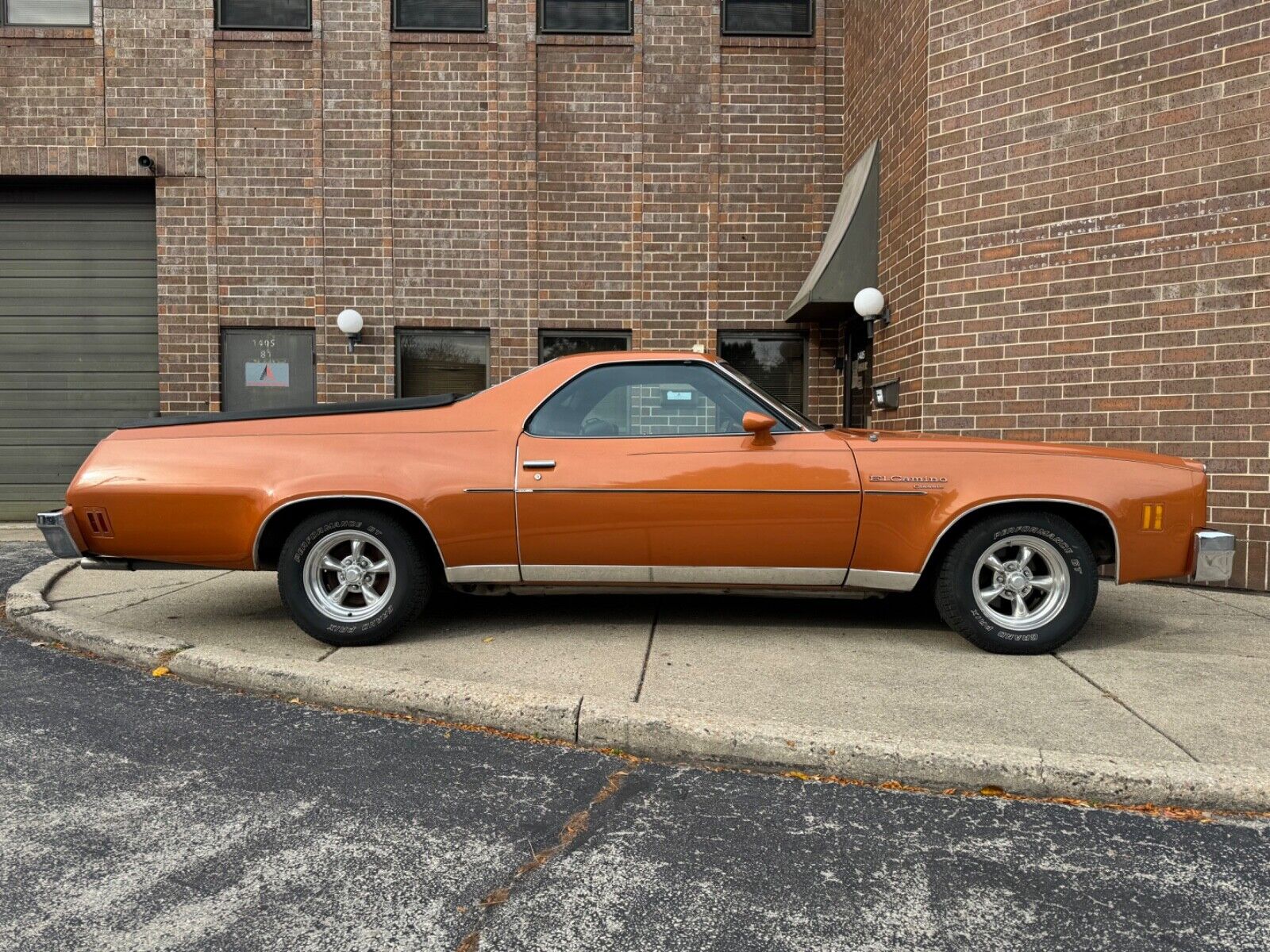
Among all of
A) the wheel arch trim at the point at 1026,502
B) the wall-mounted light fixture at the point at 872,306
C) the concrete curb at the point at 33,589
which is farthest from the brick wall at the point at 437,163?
the wheel arch trim at the point at 1026,502

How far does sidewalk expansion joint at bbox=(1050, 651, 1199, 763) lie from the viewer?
306 centimetres

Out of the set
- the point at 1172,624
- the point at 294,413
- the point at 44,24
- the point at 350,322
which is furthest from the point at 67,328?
the point at 1172,624

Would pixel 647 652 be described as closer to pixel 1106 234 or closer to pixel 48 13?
pixel 1106 234

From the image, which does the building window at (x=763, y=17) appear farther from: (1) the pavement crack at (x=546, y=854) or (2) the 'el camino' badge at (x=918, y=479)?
(1) the pavement crack at (x=546, y=854)

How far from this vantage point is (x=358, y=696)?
3.66 m

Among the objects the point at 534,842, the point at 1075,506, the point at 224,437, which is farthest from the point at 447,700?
the point at 1075,506

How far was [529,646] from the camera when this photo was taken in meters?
4.39

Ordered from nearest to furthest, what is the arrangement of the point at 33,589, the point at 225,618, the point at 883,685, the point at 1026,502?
1. the point at 883,685
2. the point at 1026,502
3. the point at 225,618
4. the point at 33,589

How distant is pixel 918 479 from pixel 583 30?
788cm

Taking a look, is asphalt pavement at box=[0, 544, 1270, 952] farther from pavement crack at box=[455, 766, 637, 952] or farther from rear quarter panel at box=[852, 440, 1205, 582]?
rear quarter panel at box=[852, 440, 1205, 582]

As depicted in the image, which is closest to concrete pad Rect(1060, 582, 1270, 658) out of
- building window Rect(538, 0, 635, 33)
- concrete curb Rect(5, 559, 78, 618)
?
concrete curb Rect(5, 559, 78, 618)

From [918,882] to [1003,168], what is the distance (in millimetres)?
6449

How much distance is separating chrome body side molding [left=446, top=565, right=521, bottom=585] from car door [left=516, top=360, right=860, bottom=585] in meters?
0.06

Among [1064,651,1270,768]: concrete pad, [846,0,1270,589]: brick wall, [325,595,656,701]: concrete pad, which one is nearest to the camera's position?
[1064,651,1270,768]: concrete pad
